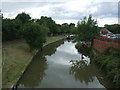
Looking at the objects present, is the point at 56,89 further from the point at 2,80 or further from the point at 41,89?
the point at 2,80

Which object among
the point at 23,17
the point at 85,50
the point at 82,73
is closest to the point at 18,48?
the point at 85,50

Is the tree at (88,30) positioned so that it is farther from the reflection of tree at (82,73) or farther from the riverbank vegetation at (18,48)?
the reflection of tree at (82,73)

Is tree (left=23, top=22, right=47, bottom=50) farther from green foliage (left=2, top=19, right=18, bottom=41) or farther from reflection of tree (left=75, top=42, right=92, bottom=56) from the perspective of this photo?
reflection of tree (left=75, top=42, right=92, bottom=56)

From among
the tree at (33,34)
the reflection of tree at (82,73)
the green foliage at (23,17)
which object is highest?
the green foliage at (23,17)

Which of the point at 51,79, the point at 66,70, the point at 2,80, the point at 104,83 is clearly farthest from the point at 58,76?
the point at 2,80

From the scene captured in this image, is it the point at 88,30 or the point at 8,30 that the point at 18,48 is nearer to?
the point at 8,30

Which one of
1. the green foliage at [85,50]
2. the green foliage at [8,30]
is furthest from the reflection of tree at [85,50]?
the green foliage at [8,30]

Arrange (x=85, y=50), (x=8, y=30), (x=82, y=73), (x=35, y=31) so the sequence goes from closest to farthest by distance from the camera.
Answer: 1. (x=82, y=73)
2. (x=35, y=31)
3. (x=8, y=30)
4. (x=85, y=50)

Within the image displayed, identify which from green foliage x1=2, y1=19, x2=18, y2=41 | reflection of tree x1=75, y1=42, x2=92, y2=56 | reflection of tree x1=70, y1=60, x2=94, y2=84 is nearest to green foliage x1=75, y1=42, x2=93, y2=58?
reflection of tree x1=75, y1=42, x2=92, y2=56

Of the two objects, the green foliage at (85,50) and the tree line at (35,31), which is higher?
the tree line at (35,31)

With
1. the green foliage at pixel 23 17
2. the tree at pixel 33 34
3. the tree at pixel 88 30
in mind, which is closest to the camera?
the tree at pixel 33 34

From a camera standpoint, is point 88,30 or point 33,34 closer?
point 33,34

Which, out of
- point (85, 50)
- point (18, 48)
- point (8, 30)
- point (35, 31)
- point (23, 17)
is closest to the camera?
point (35, 31)

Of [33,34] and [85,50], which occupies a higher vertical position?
[33,34]
